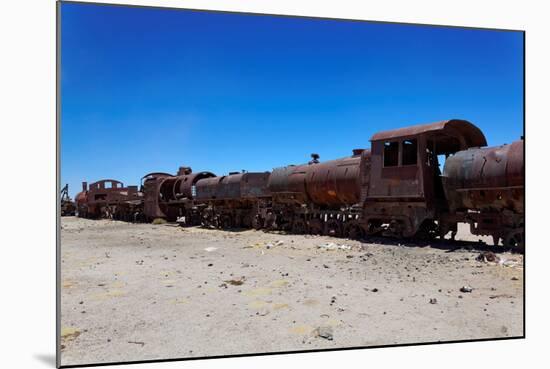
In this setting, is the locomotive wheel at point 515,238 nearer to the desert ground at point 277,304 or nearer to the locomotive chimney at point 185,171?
the desert ground at point 277,304

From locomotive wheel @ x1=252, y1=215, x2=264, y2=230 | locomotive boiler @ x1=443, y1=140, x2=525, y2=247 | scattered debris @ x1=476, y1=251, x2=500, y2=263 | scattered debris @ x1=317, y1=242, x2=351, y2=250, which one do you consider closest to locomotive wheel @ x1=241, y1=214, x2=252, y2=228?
locomotive wheel @ x1=252, y1=215, x2=264, y2=230

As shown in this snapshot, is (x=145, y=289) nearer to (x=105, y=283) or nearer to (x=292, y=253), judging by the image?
(x=105, y=283)

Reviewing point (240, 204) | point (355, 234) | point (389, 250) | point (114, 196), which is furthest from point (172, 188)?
point (389, 250)

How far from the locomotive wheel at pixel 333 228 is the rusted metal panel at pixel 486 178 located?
4.26 meters

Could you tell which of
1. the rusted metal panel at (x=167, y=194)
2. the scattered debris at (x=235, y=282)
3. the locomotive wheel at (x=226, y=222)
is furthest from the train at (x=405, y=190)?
the rusted metal panel at (x=167, y=194)

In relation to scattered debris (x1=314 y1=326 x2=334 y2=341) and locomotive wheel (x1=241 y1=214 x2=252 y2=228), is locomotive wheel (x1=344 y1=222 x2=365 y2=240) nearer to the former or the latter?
locomotive wheel (x1=241 y1=214 x2=252 y2=228)

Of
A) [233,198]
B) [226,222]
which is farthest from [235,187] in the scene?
[226,222]

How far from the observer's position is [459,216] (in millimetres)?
10453

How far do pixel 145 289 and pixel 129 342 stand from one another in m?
1.75

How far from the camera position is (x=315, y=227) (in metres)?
15.3

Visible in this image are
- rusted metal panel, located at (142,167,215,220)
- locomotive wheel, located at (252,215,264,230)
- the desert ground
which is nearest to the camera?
the desert ground

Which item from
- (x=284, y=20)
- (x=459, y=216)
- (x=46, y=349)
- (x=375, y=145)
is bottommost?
(x=46, y=349)

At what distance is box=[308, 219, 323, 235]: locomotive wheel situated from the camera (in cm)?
1511

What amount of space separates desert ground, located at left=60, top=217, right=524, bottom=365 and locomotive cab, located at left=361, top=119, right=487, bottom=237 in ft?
7.06
